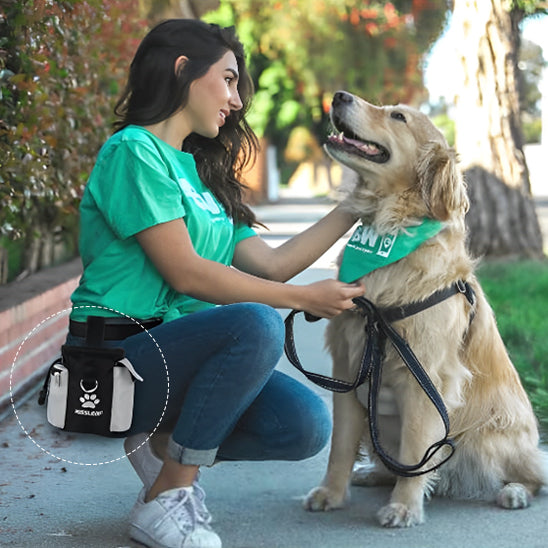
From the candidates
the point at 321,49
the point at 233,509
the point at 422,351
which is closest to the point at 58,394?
the point at 233,509

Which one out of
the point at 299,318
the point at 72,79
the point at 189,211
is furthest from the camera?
the point at 299,318

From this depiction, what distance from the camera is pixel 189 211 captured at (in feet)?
10.6

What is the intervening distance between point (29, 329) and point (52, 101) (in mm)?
1382

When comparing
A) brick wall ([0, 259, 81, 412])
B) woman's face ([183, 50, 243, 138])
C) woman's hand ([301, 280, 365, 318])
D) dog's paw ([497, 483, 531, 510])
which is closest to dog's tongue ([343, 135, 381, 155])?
woman's face ([183, 50, 243, 138])

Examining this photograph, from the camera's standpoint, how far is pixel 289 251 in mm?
3648

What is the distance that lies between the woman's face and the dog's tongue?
477 millimetres

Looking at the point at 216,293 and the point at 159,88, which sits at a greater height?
the point at 159,88

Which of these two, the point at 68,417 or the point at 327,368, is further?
the point at 327,368

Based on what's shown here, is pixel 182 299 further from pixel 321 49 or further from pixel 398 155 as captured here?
pixel 321 49

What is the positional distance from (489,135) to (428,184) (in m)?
7.63

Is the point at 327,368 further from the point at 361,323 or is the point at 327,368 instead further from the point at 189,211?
the point at 189,211

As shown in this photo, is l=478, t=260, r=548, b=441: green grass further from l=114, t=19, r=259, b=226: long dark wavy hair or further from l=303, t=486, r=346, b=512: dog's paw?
l=114, t=19, r=259, b=226: long dark wavy hair

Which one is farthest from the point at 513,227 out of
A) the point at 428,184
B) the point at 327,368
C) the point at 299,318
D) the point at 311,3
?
the point at 311,3

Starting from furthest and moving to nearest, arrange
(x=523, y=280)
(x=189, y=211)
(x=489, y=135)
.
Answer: (x=489, y=135), (x=523, y=280), (x=189, y=211)
